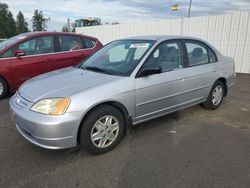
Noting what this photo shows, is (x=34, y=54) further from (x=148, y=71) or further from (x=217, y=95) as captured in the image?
(x=217, y=95)

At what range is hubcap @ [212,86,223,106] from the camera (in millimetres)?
4863

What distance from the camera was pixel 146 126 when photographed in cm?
407

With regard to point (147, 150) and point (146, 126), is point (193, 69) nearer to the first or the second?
point (146, 126)

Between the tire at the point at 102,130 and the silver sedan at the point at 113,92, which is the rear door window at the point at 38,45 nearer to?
the silver sedan at the point at 113,92

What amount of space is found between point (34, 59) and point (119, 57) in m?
3.01

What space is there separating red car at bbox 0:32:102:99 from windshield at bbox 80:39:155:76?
2.34 metres

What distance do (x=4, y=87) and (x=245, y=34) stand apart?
8715mm

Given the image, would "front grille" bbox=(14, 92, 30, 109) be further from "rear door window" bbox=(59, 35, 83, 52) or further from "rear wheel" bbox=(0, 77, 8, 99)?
"rear door window" bbox=(59, 35, 83, 52)

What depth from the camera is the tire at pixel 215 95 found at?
4785 millimetres

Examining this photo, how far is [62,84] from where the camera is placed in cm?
315

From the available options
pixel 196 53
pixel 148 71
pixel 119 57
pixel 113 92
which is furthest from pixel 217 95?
pixel 113 92

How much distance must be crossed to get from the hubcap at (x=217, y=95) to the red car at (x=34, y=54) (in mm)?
3737

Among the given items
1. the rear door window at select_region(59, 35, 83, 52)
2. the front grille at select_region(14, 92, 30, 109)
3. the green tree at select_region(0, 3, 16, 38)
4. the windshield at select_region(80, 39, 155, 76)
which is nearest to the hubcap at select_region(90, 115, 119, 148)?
the windshield at select_region(80, 39, 155, 76)

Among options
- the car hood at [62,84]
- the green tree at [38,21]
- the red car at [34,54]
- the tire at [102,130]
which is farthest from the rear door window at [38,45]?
the green tree at [38,21]
